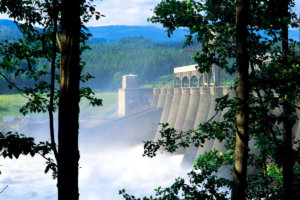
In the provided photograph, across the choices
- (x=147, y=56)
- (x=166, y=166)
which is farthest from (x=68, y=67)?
(x=147, y=56)

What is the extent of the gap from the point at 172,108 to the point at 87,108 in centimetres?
7426

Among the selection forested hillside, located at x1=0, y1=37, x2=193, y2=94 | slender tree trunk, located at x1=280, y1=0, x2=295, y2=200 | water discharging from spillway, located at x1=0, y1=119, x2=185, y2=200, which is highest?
forested hillside, located at x1=0, y1=37, x2=193, y2=94

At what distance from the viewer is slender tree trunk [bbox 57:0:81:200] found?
4.09 m

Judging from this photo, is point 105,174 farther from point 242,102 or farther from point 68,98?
point 68,98

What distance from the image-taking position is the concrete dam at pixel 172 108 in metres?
37.5

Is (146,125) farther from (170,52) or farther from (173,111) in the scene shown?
(170,52)

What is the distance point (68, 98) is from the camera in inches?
162

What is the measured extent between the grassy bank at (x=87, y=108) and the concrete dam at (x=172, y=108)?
1495 inches

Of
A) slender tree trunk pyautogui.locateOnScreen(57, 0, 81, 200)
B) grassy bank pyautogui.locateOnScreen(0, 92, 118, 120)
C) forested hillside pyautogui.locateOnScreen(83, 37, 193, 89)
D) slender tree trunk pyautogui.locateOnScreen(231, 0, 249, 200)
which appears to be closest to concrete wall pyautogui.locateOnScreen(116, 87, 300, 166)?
slender tree trunk pyautogui.locateOnScreen(231, 0, 249, 200)

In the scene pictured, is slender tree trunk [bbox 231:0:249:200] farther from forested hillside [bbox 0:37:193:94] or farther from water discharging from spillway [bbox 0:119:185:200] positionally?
forested hillside [bbox 0:37:193:94]

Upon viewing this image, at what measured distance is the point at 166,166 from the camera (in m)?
42.7

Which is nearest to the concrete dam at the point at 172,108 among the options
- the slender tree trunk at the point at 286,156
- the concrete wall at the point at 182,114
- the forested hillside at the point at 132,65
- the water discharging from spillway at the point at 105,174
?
the concrete wall at the point at 182,114

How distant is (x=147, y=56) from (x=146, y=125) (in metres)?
76.4

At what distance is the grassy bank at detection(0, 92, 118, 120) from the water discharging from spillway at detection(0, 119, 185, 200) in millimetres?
38761
